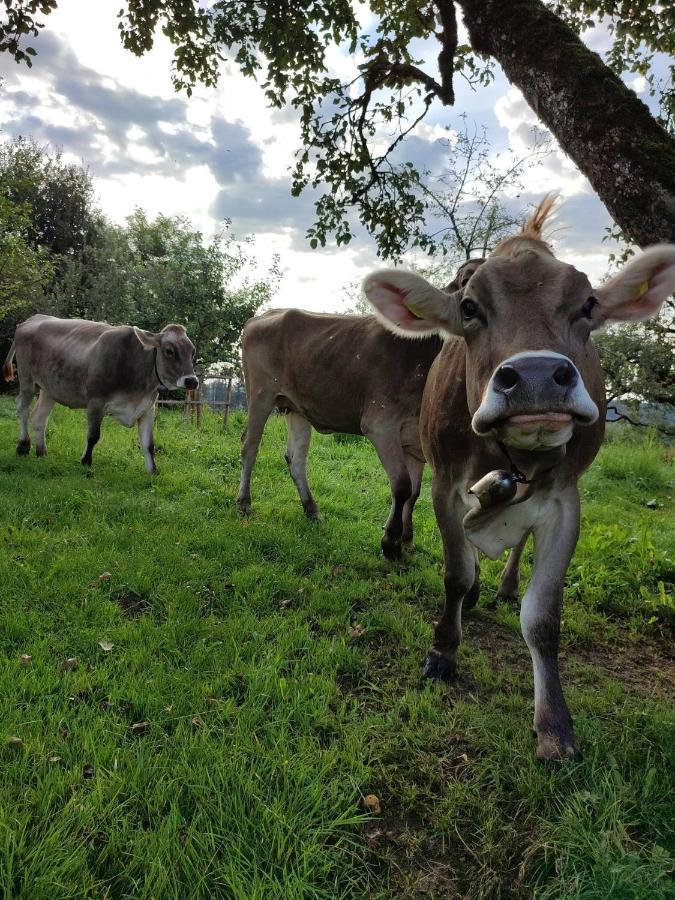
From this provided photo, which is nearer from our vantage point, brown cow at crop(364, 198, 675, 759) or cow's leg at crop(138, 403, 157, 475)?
brown cow at crop(364, 198, 675, 759)

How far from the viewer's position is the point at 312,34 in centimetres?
588

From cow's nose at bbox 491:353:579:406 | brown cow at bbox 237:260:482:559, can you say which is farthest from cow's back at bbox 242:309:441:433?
cow's nose at bbox 491:353:579:406

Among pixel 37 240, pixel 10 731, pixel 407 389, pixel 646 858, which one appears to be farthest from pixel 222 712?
pixel 37 240

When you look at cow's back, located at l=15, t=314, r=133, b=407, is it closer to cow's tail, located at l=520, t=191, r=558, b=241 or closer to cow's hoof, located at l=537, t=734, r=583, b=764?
cow's tail, located at l=520, t=191, r=558, b=241

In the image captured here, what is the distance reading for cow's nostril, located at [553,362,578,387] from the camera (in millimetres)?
1990

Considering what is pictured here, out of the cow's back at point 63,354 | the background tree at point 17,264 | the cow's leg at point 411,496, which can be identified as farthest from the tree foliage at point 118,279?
the cow's leg at point 411,496

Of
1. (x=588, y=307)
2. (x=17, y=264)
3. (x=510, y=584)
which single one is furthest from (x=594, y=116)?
(x=17, y=264)

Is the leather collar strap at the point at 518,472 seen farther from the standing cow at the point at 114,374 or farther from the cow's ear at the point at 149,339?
the cow's ear at the point at 149,339

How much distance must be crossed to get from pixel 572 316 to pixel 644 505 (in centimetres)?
695

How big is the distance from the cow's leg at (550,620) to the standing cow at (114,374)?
6.58 metres

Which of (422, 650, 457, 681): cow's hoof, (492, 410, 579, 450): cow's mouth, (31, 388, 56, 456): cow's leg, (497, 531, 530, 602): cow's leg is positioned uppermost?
(492, 410, 579, 450): cow's mouth

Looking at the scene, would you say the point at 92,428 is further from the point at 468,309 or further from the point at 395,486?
the point at 468,309

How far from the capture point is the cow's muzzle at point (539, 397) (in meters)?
1.98

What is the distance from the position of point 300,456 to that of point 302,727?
4546 millimetres
